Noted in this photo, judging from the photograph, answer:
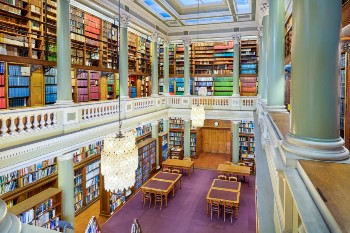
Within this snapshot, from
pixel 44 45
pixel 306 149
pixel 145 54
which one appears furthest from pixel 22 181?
pixel 145 54

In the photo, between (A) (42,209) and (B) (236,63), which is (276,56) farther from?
(B) (236,63)

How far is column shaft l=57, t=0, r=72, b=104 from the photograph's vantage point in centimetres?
610

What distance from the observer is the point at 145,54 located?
505 inches

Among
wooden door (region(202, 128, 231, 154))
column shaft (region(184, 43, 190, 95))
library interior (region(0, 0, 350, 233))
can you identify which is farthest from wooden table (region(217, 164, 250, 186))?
wooden door (region(202, 128, 231, 154))

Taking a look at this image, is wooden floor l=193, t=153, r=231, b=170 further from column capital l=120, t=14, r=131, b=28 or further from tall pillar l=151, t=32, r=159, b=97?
column capital l=120, t=14, r=131, b=28

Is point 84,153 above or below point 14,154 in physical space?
below

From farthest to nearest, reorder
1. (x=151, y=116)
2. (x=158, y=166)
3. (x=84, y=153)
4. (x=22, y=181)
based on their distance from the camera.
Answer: (x=158, y=166)
(x=151, y=116)
(x=84, y=153)
(x=22, y=181)

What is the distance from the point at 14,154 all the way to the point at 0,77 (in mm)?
2666

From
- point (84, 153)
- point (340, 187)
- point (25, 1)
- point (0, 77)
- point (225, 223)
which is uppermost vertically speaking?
point (25, 1)

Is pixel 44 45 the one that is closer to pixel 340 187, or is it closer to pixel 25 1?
pixel 25 1

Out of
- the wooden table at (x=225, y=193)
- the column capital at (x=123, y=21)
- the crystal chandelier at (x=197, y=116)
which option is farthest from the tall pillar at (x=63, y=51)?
the wooden table at (x=225, y=193)

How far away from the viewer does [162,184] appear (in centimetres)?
895

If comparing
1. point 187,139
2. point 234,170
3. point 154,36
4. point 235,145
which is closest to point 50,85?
point 154,36

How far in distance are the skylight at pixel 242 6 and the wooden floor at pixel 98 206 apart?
6.73 meters
